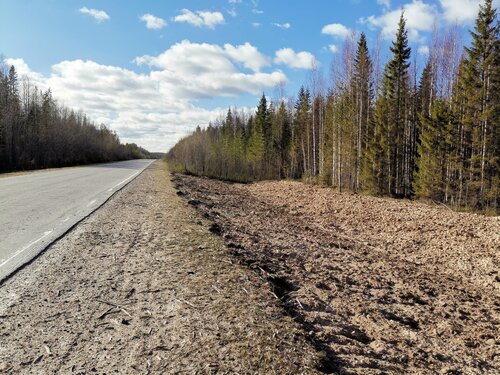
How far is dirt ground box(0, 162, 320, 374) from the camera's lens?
3.12 meters

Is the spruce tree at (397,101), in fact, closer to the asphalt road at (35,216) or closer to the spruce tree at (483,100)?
the spruce tree at (483,100)

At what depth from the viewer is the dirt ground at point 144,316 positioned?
312 centimetres

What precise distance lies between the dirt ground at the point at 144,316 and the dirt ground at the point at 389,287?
534 millimetres

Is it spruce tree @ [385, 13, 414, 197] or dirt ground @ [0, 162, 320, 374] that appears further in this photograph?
spruce tree @ [385, 13, 414, 197]

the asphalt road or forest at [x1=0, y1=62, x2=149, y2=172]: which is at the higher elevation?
forest at [x1=0, y1=62, x2=149, y2=172]

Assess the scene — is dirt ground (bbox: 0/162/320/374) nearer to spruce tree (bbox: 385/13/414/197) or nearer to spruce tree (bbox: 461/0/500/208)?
spruce tree (bbox: 461/0/500/208)

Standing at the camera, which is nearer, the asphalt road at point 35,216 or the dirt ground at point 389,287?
the dirt ground at point 389,287

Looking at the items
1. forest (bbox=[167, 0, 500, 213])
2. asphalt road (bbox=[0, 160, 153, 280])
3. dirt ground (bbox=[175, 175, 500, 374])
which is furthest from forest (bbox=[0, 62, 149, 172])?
dirt ground (bbox=[175, 175, 500, 374])

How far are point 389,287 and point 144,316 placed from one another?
4793 millimetres

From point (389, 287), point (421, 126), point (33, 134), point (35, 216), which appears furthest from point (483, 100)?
point (33, 134)

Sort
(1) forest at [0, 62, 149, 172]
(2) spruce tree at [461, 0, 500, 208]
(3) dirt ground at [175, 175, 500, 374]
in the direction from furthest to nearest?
(1) forest at [0, 62, 149, 172]
(2) spruce tree at [461, 0, 500, 208]
(3) dirt ground at [175, 175, 500, 374]

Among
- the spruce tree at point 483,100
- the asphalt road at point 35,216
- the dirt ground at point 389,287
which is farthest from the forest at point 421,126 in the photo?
the asphalt road at point 35,216

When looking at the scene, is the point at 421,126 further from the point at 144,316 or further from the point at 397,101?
the point at 144,316

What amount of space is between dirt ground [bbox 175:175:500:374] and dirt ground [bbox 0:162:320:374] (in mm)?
534
